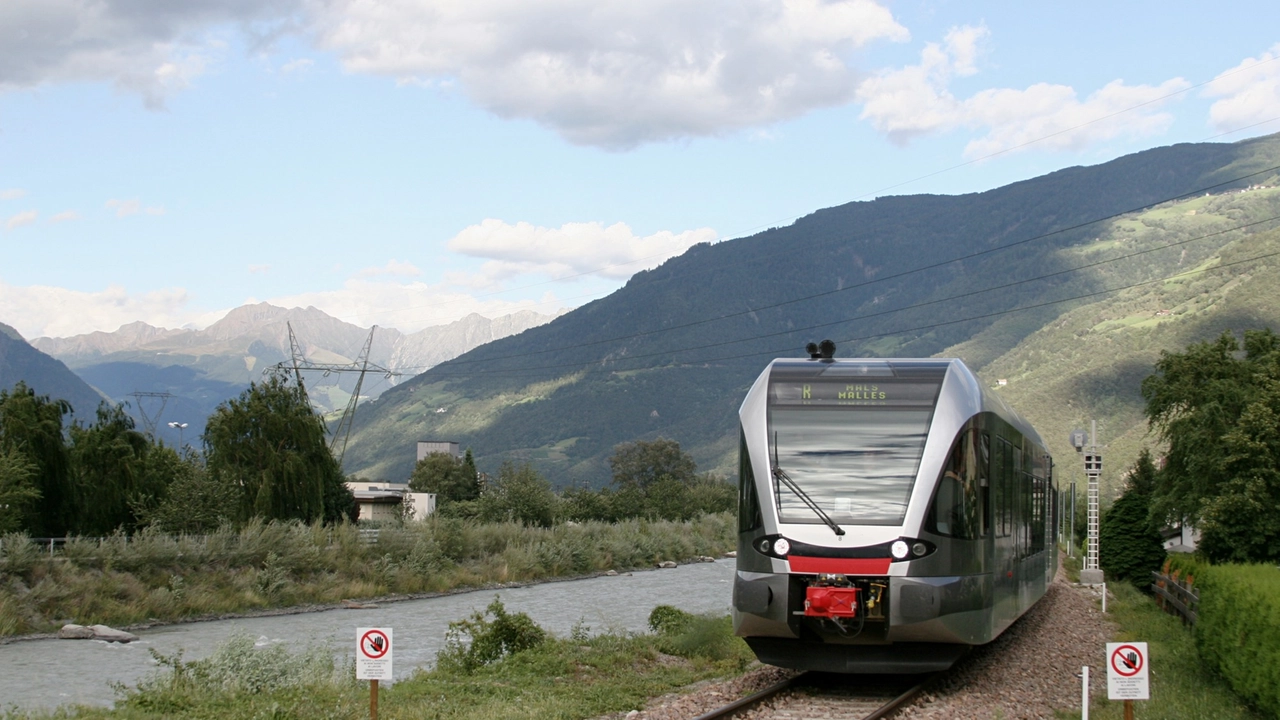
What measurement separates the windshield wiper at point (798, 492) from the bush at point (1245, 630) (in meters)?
4.83

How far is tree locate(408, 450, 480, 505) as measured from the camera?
112312 millimetres

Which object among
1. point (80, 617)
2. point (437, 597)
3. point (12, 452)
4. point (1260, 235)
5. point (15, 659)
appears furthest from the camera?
point (1260, 235)

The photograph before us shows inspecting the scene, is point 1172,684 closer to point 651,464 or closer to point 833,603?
point 833,603

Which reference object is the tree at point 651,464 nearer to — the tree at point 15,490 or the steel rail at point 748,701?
the tree at point 15,490

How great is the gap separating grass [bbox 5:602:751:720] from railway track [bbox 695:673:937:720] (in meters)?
1.75

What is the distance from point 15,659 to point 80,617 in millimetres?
8588

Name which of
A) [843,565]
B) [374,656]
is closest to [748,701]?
[843,565]

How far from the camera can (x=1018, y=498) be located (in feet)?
57.5

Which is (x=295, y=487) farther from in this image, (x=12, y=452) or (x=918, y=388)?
(x=918, y=388)

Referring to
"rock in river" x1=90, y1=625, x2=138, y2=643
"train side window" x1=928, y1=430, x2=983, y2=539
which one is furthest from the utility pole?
"rock in river" x1=90, y1=625, x2=138, y2=643

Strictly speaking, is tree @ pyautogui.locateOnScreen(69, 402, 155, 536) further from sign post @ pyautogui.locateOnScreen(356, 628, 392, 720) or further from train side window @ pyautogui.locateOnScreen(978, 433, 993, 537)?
train side window @ pyautogui.locateOnScreen(978, 433, 993, 537)

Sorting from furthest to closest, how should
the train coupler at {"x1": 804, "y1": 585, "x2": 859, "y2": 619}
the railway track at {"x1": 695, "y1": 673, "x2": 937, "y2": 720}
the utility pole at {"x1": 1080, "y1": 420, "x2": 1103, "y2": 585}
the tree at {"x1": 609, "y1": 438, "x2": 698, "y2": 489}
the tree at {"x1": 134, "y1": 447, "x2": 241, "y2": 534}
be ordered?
the tree at {"x1": 609, "y1": 438, "x2": 698, "y2": 489}, the tree at {"x1": 134, "y1": 447, "x2": 241, "y2": 534}, the utility pole at {"x1": 1080, "y1": 420, "x2": 1103, "y2": 585}, the train coupler at {"x1": 804, "y1": 585, "x2": 859, "y2": 619}, the railway track at {"x1": 695, "y1": 673, "x2": 937, "y2": 720}

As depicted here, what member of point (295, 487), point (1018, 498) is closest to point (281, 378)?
point (295, 487)

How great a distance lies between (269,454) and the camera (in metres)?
57.2
